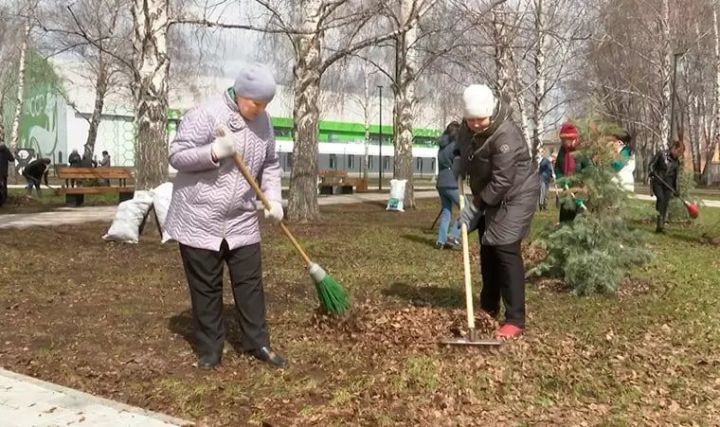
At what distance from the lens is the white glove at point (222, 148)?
407cm

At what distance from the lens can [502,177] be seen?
4945 mm

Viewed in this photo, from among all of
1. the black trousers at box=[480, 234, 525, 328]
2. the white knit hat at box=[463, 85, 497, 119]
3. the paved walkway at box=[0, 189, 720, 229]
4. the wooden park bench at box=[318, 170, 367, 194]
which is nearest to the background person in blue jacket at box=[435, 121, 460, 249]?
the paved walkway at box=[0, 189, 720, 229]

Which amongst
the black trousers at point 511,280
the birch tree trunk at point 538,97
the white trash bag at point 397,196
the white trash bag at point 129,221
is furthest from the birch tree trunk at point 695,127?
the black trousers at point 511,280

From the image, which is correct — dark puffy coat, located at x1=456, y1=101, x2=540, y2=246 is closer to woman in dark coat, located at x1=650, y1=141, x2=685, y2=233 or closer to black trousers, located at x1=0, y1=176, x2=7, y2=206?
woman in dark coat, located at x1=650, y1=141, x2=685, y2=233

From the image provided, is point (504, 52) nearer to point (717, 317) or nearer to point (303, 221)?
Answer: point (303, 221)

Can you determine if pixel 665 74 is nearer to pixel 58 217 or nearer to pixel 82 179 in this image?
pixel 82 179

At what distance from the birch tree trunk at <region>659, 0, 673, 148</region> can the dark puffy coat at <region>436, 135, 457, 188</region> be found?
86.0 ft

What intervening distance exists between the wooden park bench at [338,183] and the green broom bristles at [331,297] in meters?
19.0

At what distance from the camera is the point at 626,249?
21.8 feet

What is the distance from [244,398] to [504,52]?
65.1ft

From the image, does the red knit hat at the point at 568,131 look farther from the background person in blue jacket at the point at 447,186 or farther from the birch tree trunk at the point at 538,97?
the birch tree trunk at the point at 538,97

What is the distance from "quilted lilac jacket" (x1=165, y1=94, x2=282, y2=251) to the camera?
4238 mm

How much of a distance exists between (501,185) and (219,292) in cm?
193

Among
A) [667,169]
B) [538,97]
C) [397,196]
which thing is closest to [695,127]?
[538,97]
